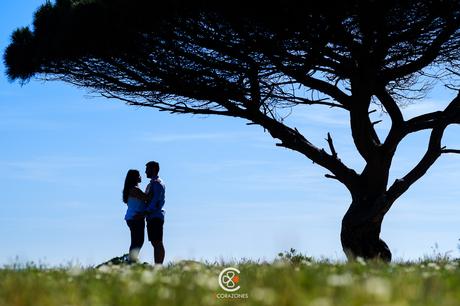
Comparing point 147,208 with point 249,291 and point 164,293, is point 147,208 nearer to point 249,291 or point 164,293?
point 249,291

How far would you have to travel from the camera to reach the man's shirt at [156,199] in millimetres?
13758

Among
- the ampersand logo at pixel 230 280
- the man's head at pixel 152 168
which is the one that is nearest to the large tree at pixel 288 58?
the man's head at pixel 152 168

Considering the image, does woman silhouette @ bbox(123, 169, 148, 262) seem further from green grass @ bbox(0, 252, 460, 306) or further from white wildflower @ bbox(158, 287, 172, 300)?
white wildflower @ bbox(158, 287, 172, 300)

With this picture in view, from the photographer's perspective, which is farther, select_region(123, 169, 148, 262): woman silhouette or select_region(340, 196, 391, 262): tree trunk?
select_region(340, 196, 391, 262): tree trunk

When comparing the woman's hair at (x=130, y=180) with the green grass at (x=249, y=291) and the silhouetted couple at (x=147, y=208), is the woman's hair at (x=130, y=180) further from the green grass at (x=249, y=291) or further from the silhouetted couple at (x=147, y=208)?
the green grass at (x=249, y=291)

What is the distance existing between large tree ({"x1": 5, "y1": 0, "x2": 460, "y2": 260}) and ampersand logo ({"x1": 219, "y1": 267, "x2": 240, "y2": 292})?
31.4ft

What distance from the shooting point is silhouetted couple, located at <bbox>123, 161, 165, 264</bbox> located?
45.4ft

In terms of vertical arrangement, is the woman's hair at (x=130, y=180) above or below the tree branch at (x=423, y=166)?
below

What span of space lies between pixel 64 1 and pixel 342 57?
847cm

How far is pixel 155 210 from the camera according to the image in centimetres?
1388

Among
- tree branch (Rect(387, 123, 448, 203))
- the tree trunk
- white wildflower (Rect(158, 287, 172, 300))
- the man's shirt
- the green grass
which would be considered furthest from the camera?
tree branch (Rect(387, 123, 448, 203))

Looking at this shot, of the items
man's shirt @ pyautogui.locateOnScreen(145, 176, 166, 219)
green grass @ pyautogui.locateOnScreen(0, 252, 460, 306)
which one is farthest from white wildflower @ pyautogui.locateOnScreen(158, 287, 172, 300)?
man's shirt @ pyautogui.locateOnScreen(145, 176, 166, 219)

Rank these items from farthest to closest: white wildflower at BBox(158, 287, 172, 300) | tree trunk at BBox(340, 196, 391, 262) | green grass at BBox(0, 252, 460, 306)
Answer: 1. tree trunk at BBox(340, 196, 391, 262)
2. white wildflower at BBox(158, 287, 172, 300)
3. green grass at BBox(0, 252, 460, 306)

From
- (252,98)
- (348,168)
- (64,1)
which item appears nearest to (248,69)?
(252,98)
